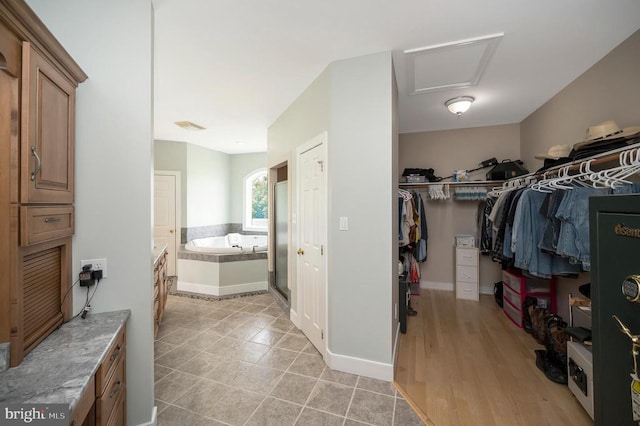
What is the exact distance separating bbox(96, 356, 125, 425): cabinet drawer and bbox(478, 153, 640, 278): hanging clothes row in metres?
2.81

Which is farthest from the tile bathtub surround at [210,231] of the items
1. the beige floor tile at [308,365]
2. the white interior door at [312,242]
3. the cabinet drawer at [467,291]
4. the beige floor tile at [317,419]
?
the beige floor tile at [317,419]

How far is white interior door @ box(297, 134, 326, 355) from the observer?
252 centimetres

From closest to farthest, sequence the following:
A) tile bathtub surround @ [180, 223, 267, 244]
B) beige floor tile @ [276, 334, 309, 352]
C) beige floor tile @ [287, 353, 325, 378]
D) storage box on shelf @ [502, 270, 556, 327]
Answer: beige floor tile @ [287, 353, 325, 378] < beige floor tile @ [276, 334, 309, 352] < storage box on shelf @ [502, 270, 556, 327] < tile bathtub surround @ [180, 223, 267, 244]

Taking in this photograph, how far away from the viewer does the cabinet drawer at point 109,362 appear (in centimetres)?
111

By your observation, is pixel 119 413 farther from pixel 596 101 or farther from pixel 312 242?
pixel 596 101

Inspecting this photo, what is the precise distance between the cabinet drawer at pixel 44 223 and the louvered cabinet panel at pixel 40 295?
54mm

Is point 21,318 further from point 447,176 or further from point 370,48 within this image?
point 447,176

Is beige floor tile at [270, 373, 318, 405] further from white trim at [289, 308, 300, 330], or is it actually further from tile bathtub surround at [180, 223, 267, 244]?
tile bathtub surround at [180, 223, 267, 244]

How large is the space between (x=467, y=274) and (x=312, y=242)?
2708mm

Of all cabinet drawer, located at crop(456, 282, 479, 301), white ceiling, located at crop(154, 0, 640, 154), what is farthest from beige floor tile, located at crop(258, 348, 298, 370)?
cabinet drawer, located at crop(456, 282, 479, 301)

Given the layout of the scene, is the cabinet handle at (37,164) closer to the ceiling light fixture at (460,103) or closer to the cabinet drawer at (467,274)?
the ceiling light fixture at (460,103)

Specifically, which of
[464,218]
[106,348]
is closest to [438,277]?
[464,218]

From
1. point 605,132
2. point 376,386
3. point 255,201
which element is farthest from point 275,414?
point 255,201

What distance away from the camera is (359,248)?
2.25 meters
